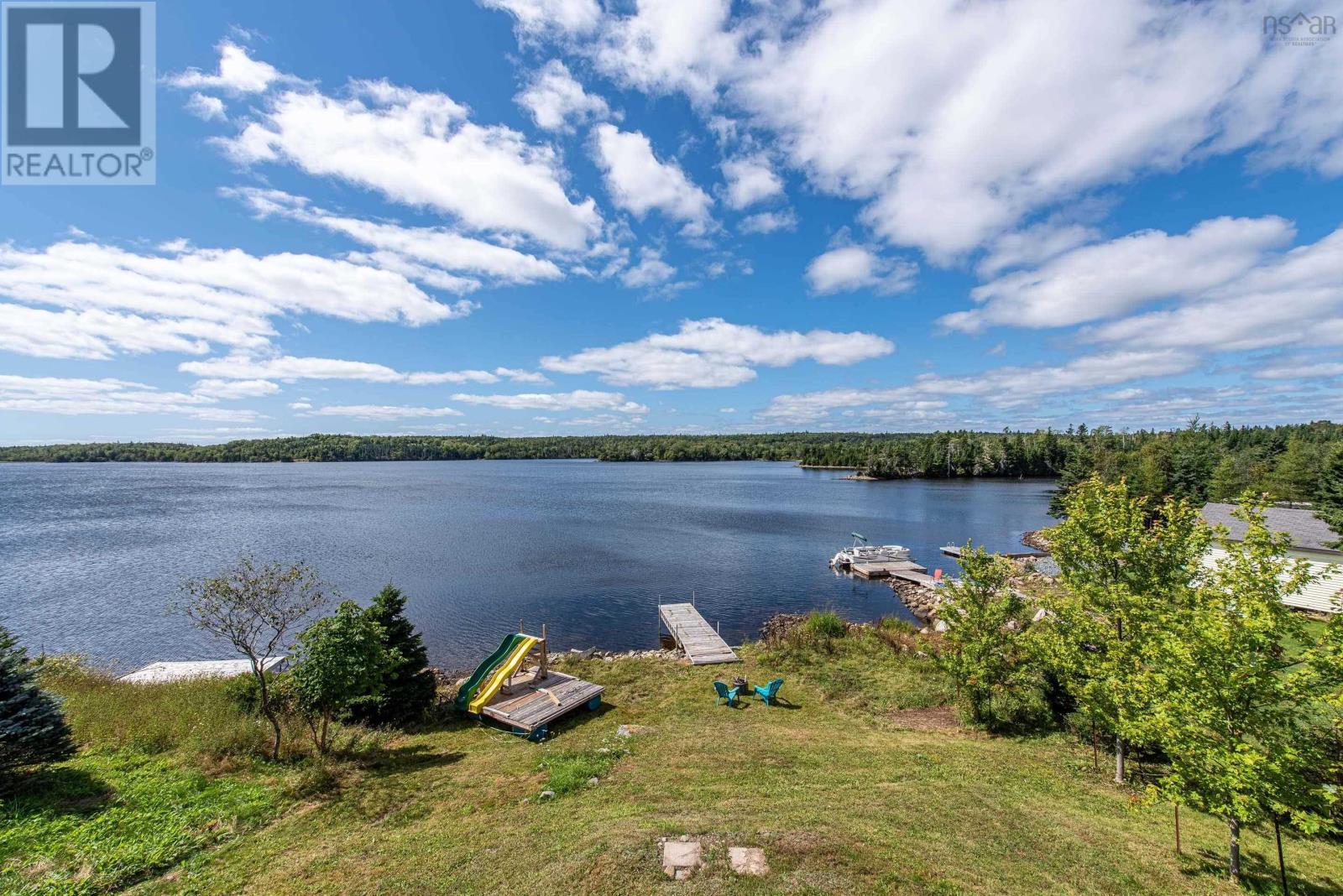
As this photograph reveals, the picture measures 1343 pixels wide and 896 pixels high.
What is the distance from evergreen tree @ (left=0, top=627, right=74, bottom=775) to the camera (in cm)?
939

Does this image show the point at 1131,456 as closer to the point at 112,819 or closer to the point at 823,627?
the point at 823,627

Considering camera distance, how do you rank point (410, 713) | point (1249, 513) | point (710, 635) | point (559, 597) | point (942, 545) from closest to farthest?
1. point (1249, 513)
2. point (410, 713)
3. point (710, 635)
4. point (559, 597)
5. point (942, 545)

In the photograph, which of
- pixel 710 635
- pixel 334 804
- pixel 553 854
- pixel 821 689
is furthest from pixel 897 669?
pixel 334 804

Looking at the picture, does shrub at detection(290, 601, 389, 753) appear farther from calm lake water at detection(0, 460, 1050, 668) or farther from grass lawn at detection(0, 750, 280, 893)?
calm lake water at detection(0, 460, 1050, 668)

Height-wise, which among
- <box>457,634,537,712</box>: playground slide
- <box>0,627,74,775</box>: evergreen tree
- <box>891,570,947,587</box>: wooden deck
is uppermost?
<box>0,627,74,775</box>: evergreen tree

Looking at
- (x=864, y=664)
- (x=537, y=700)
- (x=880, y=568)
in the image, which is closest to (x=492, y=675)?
(x=537, y=700)

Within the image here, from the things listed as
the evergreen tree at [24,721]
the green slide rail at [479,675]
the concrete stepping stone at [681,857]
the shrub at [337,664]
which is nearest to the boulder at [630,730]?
the green slide rail at [479,675]

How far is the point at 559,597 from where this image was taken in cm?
3300

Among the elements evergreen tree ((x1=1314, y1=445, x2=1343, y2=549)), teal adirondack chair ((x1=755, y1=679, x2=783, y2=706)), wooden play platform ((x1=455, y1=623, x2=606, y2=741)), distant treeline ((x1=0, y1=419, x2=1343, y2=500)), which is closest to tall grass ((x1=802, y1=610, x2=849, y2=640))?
teal adirondack chair ((x1=755, y1=679, x2=783, y2=706))

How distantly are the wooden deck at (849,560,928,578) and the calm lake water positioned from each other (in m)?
1.82

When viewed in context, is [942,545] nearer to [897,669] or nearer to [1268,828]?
[897,669]

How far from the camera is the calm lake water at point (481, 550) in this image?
2827cm

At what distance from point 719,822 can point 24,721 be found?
12.9 metres

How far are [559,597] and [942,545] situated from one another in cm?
3876
